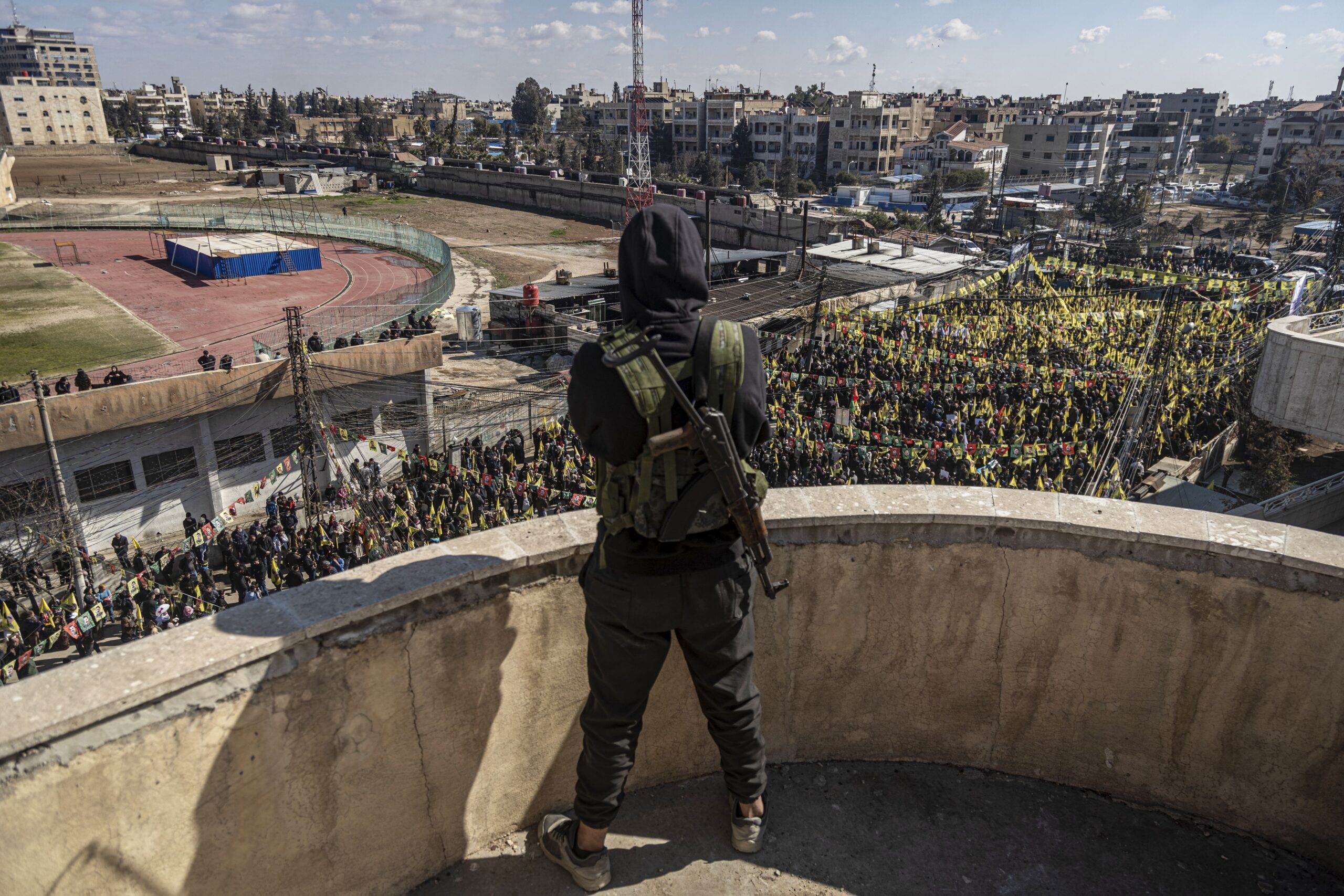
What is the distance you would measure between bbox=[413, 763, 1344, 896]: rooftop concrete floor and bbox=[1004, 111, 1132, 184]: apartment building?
78742mm

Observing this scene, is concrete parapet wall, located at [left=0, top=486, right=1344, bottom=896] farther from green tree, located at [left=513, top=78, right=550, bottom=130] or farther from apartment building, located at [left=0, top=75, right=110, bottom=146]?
green tree, located at [left=513, top=78, right=550, bottom=130]

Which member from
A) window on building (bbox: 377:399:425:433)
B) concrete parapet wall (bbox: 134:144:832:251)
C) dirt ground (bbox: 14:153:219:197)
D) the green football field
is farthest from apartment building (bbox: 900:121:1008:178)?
the green football field

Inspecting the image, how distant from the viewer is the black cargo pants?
2.54 m

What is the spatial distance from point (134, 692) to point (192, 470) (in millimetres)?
15899

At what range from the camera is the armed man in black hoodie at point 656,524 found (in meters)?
2.44

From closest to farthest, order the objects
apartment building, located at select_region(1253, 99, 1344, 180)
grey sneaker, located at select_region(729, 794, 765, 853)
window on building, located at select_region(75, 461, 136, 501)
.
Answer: grey sneaker, located at select_region(729, 794, 765, 853) → window on building, located at select_region(75, 461, 136, 501) → apartment building, located at select_region(1253, 99, 1344, 180)

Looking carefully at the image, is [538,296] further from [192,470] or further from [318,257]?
[192,470]

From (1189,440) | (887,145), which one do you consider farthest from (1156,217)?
(1189,440)

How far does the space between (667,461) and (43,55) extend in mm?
183459

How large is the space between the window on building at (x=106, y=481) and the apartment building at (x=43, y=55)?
6044 inches

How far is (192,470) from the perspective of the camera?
52.2ft

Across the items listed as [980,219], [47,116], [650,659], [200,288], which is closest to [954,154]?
[980,219]

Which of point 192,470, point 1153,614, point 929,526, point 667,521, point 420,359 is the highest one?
point 667,521

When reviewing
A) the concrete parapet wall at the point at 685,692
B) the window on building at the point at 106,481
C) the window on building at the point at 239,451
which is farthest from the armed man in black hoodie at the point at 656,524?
the window on building at the point at 239,451
